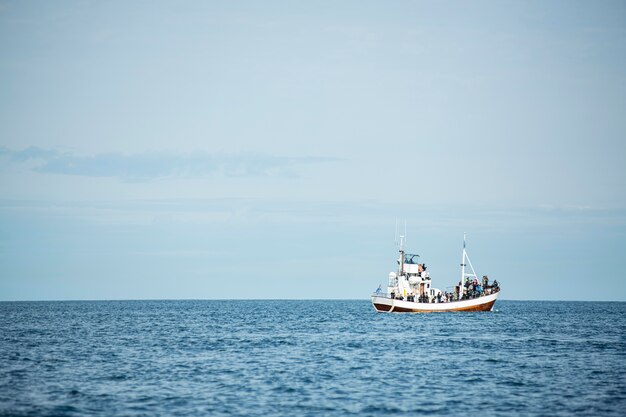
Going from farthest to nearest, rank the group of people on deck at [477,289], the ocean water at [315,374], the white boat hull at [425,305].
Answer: the group of people on deck at [477,289] → the white boat hull at [425,305] → the ocean water at [315,374]

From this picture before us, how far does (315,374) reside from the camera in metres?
49.0

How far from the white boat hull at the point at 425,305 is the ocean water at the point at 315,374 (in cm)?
2984

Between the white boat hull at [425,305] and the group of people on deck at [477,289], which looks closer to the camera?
the white boat hull at [425,305]

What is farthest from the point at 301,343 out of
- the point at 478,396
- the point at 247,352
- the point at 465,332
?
the point at 478,396

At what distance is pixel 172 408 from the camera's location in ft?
122

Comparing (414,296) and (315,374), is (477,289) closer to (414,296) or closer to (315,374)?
(414,296)

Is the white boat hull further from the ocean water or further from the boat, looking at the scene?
the ocean water

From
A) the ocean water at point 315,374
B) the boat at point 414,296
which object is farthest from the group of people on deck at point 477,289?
the ocean water at point 315,374

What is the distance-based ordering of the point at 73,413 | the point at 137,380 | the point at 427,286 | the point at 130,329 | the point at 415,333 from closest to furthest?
the point at 73,413 < the point at 137,380 < the point at 415,333 < the point at 130,329 < the point at 427,286

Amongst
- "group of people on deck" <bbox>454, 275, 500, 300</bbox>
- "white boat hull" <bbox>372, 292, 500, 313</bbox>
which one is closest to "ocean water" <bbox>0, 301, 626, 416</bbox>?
"white boat hull" <bbox>372, 292, 500, 313</bbox>

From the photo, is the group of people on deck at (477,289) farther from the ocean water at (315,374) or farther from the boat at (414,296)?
the ocean water at (315,374)

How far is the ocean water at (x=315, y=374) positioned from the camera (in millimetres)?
37656

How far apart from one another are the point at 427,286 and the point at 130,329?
45.6m

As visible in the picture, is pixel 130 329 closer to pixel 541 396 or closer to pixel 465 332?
pixel 465 332
